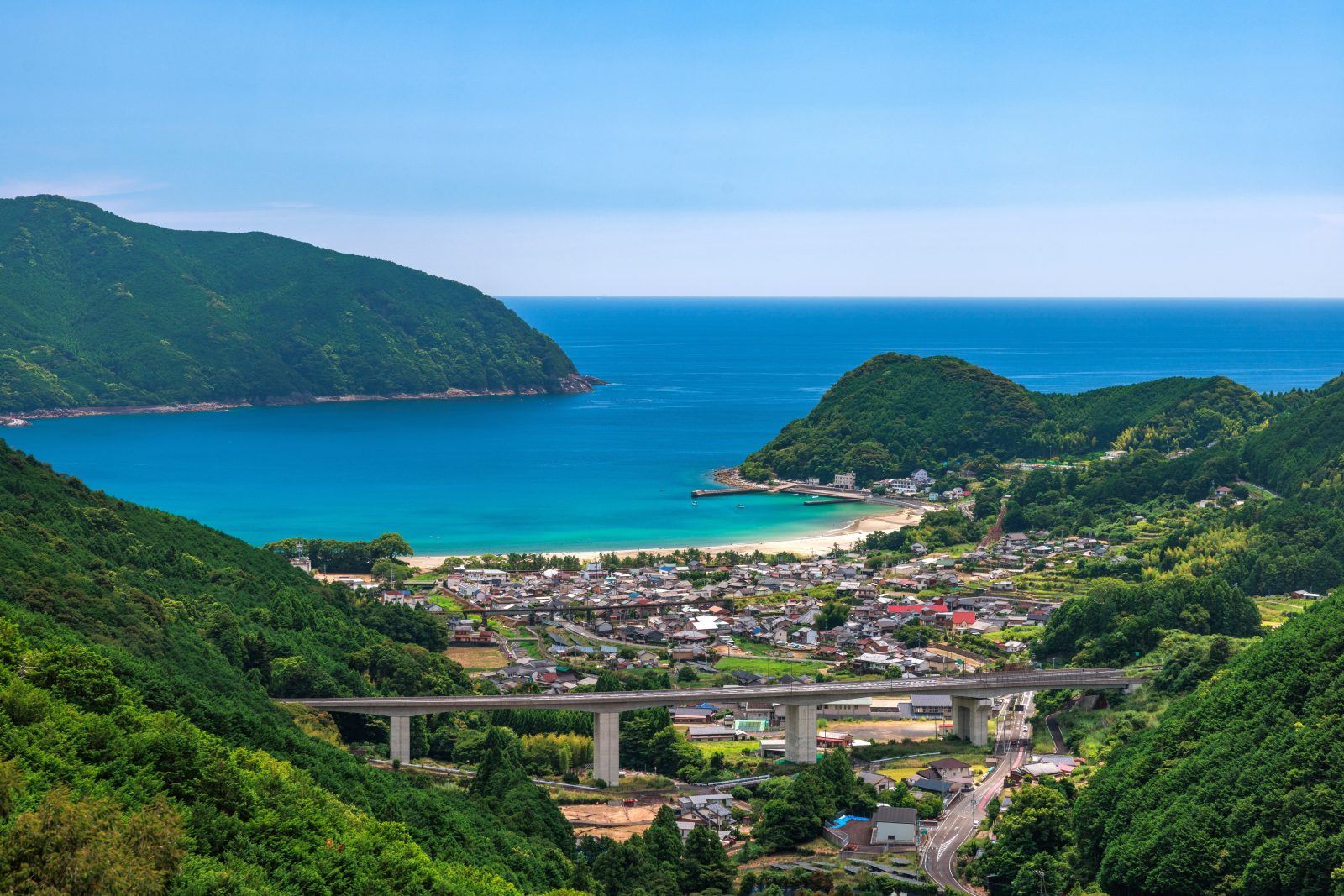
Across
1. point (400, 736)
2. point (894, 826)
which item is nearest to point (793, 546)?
point (400, 736)

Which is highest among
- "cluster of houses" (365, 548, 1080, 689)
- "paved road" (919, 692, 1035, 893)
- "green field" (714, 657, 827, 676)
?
"cluster of houses" (365, 548, 1080, 689)

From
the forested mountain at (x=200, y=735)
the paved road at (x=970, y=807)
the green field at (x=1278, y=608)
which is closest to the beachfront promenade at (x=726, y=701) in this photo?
the paved road at (x=970, y=807)

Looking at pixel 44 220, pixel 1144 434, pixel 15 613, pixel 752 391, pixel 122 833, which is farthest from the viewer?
pixel 44 220

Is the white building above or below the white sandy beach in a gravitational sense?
below

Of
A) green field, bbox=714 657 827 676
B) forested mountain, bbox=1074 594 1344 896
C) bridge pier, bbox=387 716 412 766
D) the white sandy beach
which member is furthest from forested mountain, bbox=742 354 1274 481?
forested mountain, bbox=1074 594 1344 896

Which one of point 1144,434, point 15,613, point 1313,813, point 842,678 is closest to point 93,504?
point 15,613

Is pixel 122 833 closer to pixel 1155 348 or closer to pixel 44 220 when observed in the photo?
pixel 44 220

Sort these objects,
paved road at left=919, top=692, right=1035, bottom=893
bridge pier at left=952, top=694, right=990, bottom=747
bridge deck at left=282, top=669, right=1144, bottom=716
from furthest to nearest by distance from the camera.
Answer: bridge pier at left=952, top=694, right=990, bottom=747 → bridge deck at left=282, top=669, right=1144, bottom=716 → paved road at left=919, top=692, right=1035, bottom=893

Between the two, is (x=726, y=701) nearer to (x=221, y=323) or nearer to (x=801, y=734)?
(x=801, y=734)

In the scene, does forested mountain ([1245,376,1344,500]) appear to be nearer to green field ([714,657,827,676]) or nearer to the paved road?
green field ([714,657,827,676])
